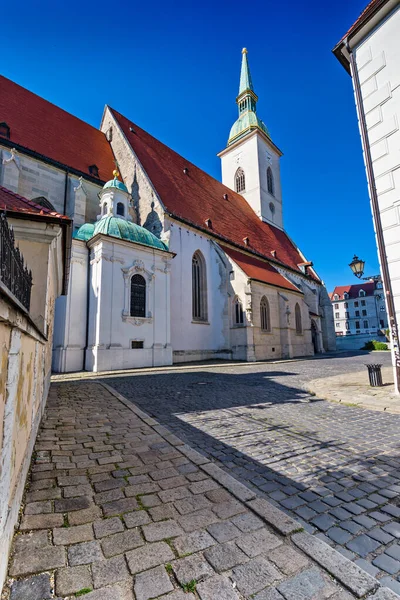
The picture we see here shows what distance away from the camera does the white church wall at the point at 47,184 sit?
15.1 metres

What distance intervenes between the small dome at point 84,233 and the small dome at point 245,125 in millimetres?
26737

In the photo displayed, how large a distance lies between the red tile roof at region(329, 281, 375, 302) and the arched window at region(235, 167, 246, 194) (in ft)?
144

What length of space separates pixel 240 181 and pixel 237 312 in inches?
852

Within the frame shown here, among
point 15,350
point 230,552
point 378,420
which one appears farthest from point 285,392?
point 15,350

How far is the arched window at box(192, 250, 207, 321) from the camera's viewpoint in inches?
814

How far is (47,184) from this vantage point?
17438 mm

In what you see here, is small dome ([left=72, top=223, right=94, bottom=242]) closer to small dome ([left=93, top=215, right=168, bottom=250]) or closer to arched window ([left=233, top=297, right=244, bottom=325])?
small dome ([left=93, top=215, right=168, bottom=250])

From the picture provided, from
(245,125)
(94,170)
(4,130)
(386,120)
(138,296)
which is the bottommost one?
(138,296)

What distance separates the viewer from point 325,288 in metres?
35.3

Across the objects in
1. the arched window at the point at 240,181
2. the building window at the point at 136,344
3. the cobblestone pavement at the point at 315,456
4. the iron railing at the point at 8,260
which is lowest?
the cobblestone pavement at the point at 315,456

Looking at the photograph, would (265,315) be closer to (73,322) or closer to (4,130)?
(73,322)

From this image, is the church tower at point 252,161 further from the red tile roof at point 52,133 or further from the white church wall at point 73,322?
the white church wall at point 73,322

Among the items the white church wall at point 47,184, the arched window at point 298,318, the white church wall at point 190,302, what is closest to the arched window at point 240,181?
the arched window at point 298,318

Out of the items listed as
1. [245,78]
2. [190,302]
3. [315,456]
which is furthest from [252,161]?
[315,456]
